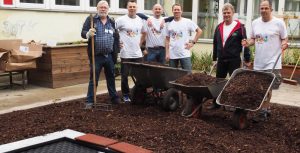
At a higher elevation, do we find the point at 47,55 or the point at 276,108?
the point at 47,55

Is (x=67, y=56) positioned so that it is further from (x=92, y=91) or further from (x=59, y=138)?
(x=59, y=138)

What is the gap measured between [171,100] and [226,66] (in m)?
1.07

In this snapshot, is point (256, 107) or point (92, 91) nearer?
point (256, 107)

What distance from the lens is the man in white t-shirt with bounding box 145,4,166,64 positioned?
23.6ft

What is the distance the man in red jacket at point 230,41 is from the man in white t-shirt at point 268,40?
0.30 m

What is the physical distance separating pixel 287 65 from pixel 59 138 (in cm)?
697

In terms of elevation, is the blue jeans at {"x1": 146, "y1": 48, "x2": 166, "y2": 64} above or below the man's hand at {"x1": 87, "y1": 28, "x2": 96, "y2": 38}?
below

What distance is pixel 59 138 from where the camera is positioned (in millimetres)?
4512

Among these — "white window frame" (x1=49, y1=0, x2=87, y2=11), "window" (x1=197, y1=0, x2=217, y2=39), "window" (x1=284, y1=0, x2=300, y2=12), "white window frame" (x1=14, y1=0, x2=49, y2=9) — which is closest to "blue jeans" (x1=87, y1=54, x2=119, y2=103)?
"white window frame" (x1=14, y1=0, x2=49, y2=9)

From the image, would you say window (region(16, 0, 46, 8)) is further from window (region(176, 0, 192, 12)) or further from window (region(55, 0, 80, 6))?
window (region(176, 0, 192, 12))

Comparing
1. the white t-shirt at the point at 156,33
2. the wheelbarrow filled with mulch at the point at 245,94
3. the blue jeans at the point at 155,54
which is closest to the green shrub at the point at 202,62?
the blue jeans at the point at 155,54

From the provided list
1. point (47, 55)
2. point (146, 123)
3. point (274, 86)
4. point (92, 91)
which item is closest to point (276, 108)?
point (274, 86)

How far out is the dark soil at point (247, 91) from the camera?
5.24 metres

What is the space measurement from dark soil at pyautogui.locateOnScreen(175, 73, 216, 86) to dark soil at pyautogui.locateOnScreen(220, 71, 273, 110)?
279 millimetres
